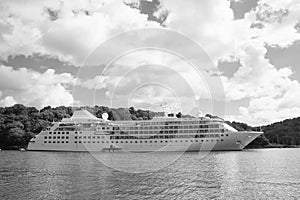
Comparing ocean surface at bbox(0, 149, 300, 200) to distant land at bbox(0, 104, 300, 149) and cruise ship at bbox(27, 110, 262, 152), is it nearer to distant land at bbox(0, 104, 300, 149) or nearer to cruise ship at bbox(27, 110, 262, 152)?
cruise ship at bbox(27, 110, 262, 152)

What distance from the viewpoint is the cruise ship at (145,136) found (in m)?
80.9

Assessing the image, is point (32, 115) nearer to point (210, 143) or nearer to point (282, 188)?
point (210, 143)

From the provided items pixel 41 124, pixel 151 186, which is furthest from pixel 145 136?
pixel 151 186

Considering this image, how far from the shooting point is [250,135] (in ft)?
266

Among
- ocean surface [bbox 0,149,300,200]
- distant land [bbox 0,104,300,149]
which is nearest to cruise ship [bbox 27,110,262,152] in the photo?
distant land [bbox 0,104,300,149]

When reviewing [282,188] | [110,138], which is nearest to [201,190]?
[282,188]

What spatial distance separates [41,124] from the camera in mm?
111500

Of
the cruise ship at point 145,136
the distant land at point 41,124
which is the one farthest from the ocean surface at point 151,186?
the distant land at point 41,124

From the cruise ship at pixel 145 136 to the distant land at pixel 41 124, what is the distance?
11.3 m

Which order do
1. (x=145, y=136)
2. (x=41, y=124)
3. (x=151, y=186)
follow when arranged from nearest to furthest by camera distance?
(x=151, y=186) < (x=145, y=136) < (x=41, y=124)

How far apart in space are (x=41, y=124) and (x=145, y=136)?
4670 cm

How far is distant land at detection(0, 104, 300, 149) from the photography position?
10712cm

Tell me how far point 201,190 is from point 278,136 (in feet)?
482

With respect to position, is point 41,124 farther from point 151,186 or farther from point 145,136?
point 151,186
